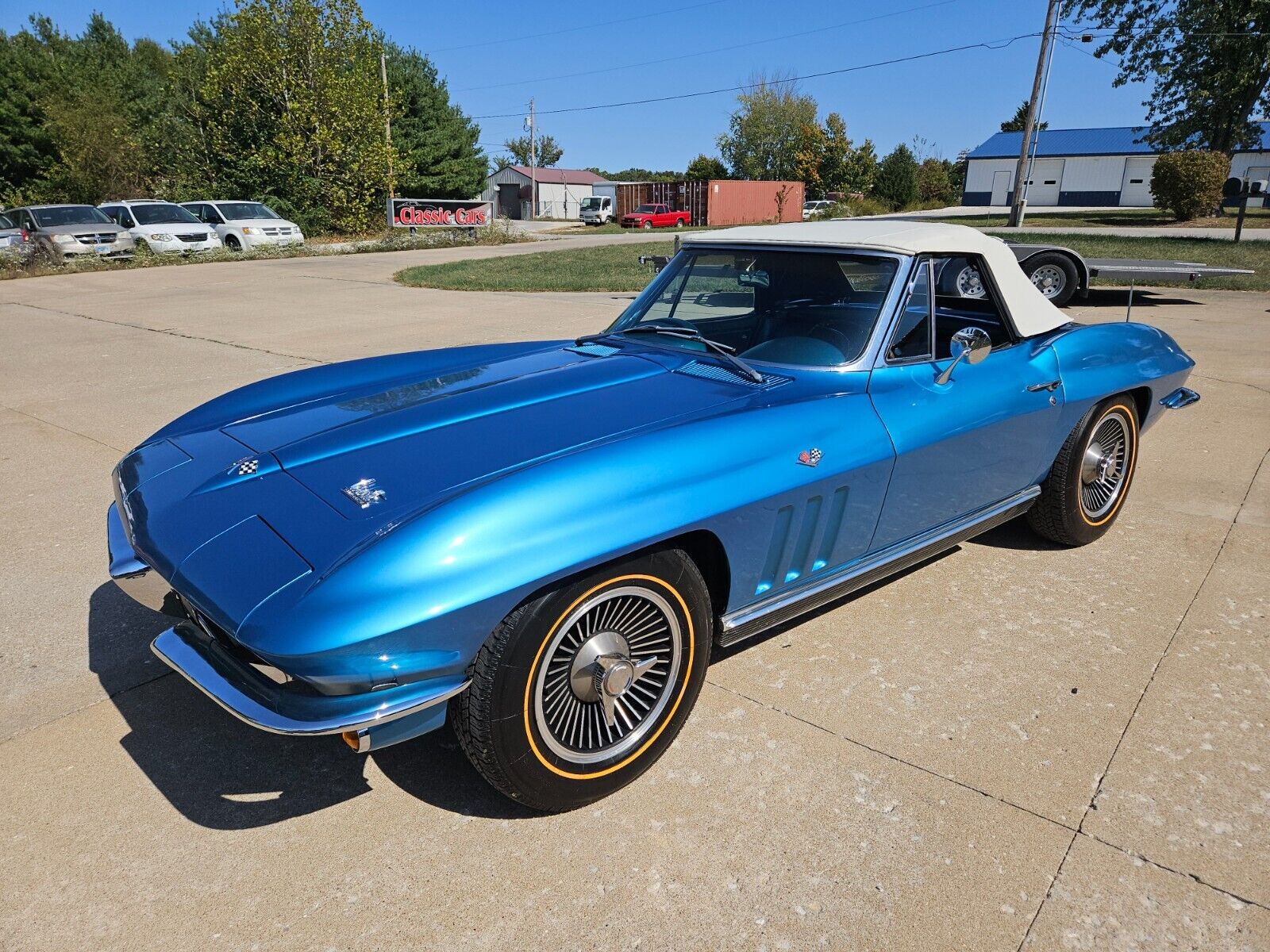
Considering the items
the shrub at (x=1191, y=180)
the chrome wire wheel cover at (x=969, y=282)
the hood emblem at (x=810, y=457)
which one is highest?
the shrub at (x=1191, y=180)

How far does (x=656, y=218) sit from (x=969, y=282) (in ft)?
133

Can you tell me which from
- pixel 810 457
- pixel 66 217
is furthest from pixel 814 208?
pixel 810 457

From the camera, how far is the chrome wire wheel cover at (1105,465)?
3.89 m

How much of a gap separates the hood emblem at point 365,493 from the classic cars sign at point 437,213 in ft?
87.6

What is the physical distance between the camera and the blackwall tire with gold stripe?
6.77 ft

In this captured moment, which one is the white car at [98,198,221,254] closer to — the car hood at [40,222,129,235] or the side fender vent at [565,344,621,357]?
the car hood at [40,222,129,235]

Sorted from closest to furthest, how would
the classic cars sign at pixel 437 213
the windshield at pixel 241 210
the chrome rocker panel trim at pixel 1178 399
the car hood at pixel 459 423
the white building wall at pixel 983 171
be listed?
the car hood at pixel 459 423 → the chrome rocker panel trim at pixel 1178 399 → the windshield at pixel 241 210 → the classic cars sign at pixel 437 213 → the white building wall at pixel 983 171

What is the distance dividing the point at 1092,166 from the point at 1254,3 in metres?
25.4

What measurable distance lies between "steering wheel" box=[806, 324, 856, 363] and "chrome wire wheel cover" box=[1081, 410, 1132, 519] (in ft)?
4.81

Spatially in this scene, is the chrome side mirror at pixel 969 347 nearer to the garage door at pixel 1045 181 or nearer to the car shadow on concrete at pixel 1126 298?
the car shadow on concrete at pixel 1126 298

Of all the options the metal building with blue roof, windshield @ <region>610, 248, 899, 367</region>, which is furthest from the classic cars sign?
the metal building with blue roof

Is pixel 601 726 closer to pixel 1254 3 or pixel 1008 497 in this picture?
pixel 1008 497

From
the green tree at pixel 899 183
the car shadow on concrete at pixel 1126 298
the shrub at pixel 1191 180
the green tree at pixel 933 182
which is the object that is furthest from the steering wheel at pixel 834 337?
the green tree at pixel 933 182

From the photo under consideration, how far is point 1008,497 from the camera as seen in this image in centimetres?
357
